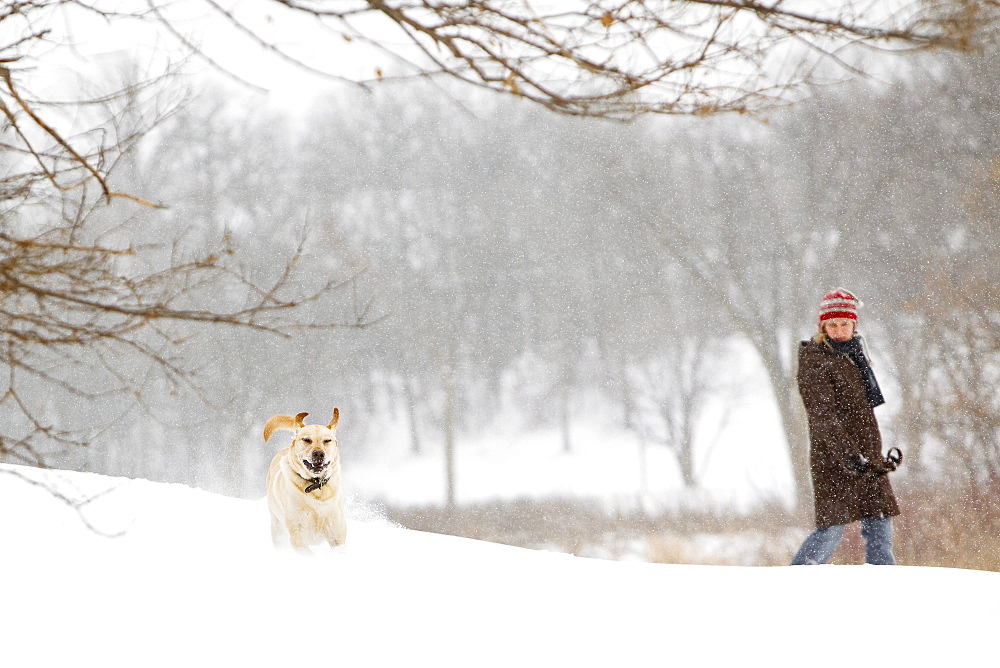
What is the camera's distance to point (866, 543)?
3555 millimetres

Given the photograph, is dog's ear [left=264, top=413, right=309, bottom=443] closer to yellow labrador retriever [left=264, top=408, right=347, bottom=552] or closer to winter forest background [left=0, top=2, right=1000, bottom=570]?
yellow labrador retriever [left=264, top=408, right=347, bottom=552]

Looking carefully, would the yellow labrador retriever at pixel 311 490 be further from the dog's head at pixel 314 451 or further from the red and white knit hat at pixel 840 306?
the red and white knit hat at pixel 840 306

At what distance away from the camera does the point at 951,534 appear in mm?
7598

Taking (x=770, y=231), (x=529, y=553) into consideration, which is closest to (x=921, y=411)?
(x=770, y=231)

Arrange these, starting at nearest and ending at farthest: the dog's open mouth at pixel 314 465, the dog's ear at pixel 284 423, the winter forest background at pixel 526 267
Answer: the dog's open mouth at pixel 314 465 < the dog's ear at pixel 284 423 < the winter forest background at pixel 526 267

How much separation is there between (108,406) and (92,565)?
14982mm

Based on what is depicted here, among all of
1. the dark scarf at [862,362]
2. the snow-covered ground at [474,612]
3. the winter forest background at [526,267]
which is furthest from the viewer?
the winter forest background at [526,267]

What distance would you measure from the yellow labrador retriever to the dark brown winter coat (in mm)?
2349

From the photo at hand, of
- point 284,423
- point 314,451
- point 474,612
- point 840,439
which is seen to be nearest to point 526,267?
point 284,423

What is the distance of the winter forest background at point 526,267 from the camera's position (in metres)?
12.0

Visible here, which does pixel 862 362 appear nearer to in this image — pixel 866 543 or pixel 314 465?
pixel 866 543

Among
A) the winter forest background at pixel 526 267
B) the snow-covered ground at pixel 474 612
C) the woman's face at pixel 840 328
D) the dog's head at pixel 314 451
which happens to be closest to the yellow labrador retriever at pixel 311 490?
the dog's head at pixel 314 451

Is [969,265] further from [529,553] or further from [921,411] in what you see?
[529,553]

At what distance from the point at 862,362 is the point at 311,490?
281 cm
